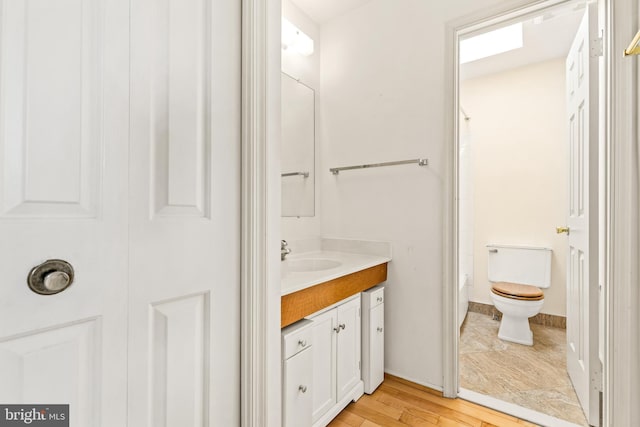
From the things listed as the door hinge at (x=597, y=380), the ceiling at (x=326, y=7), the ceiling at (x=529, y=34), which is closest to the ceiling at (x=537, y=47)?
the ceiling at (x=529, y=34)

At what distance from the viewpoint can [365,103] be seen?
209cm

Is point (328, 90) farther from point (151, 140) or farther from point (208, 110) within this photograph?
point (151, 140)

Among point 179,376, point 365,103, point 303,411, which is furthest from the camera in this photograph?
point 365,103

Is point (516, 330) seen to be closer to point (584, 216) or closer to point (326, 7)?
point (584, 216)

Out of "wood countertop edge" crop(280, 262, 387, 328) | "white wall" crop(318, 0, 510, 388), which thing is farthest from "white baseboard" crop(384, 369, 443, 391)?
"wood countertop edge" crop(280, 262, 387, 328)

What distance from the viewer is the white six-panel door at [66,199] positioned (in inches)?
21.2

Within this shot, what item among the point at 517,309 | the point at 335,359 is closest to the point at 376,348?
the point at 335,359

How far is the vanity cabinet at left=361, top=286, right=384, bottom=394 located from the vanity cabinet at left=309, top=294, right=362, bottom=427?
0.05 metres

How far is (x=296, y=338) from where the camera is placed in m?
1.21

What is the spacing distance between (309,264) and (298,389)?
0.80m

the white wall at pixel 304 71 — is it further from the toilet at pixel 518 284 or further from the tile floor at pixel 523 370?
the toilet at pixel 518 284

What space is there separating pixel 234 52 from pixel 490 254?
3086 mm

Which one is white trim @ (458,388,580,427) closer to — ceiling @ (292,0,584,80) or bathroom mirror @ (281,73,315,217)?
bathroom mirror @ (281,73,315,217)

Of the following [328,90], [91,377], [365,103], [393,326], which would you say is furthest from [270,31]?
[393,326]
